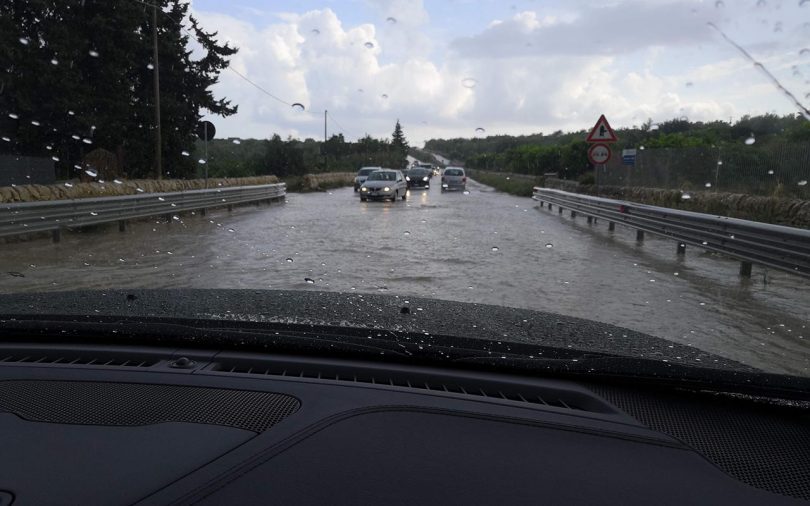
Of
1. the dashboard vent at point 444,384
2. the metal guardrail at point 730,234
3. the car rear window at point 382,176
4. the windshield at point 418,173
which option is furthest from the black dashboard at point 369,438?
the windshield at point 418,173

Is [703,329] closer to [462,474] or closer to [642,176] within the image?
[462,474]

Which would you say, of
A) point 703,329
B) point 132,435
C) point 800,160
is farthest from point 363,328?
point 800,160

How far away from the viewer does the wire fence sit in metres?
16.3

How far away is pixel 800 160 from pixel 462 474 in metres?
17.5

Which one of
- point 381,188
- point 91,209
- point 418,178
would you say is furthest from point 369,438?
point 418,178

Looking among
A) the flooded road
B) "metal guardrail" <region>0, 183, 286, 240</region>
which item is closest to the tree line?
the flooded road

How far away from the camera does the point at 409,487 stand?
180cm

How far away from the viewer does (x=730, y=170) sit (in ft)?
62.7

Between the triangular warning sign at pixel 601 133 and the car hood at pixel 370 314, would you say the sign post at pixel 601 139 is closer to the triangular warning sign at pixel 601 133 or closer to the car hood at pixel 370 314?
the triangular warning sign at pixel 601 133

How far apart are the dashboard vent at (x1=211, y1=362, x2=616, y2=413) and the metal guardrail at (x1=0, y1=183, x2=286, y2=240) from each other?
34.8 feet

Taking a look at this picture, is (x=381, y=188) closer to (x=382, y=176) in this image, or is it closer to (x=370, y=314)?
(x=382, y=176)

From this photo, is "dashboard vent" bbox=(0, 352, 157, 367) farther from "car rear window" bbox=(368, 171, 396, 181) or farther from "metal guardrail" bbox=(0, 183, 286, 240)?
"car rear window" bbox=(368, 171, 396, 181)

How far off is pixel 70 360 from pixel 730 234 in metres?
9.42

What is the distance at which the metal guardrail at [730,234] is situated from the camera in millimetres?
7874
